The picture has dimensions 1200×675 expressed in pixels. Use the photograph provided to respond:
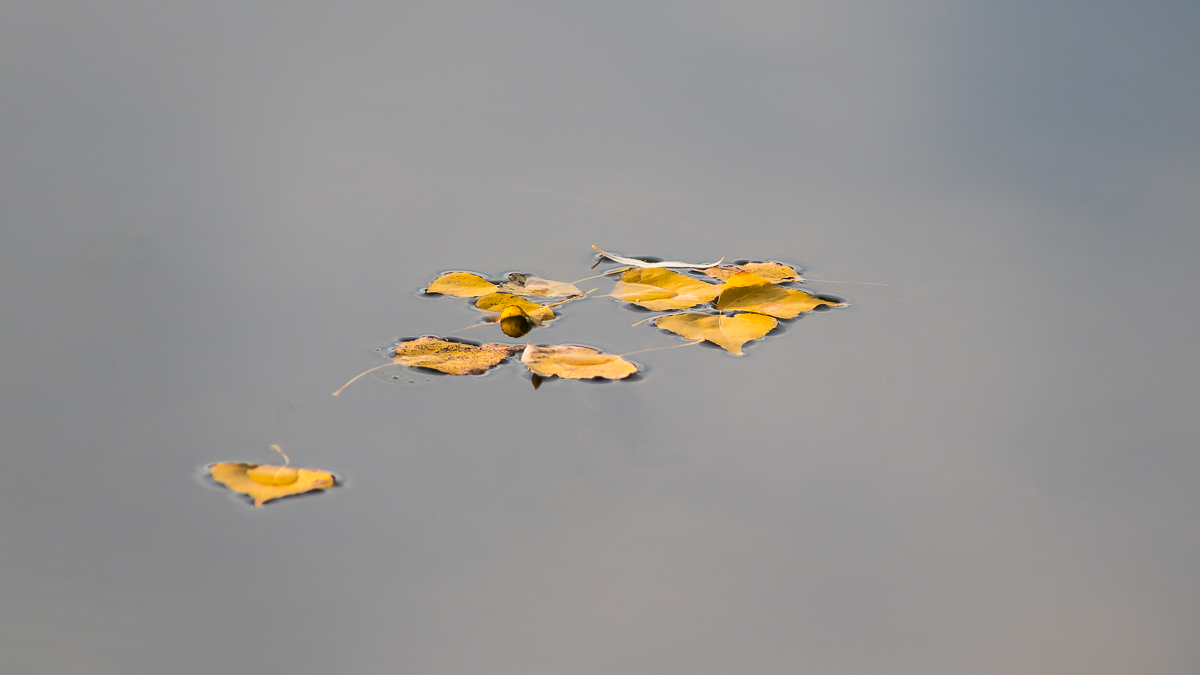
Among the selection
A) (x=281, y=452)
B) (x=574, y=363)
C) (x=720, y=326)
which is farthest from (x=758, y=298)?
(x=281, y=452)

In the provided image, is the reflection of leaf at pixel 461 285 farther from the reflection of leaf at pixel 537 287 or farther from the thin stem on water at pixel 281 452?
the thin stem on water at pixel 281 452

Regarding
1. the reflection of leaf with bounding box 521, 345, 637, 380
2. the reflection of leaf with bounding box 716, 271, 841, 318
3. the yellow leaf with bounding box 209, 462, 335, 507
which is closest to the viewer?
the yellow leaf with bounding box 209, 462, 335, 507

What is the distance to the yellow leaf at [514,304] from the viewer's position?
0.95m

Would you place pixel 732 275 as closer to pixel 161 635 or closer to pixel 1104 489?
pixel 1104 489

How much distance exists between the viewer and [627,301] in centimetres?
99

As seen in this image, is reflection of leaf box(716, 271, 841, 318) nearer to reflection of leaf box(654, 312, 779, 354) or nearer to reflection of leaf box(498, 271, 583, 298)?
reflection of leaf box(654, 312, 779, 354)

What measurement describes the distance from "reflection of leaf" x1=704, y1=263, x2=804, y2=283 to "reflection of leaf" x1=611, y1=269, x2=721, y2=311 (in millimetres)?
22

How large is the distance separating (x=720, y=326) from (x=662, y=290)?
0.09m

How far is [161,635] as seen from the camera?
0.60 metres

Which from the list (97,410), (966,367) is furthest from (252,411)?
(966,367)

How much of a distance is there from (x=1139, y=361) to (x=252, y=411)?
0.83 m

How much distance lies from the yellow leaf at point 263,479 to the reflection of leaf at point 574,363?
0.73 ft

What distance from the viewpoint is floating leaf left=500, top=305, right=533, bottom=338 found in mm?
931

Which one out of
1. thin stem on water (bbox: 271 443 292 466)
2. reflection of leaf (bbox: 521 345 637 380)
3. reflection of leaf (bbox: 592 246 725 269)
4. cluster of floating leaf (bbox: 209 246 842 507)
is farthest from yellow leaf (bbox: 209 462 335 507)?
reflection of leaf (bbox: 592 246 725 269)
